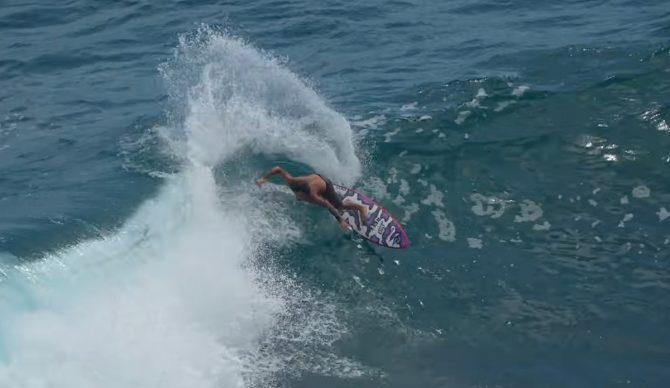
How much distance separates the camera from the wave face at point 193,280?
10.4 metres

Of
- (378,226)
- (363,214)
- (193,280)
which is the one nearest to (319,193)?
(363,214)

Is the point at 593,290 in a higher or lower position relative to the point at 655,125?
lower

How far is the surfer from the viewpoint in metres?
13.1

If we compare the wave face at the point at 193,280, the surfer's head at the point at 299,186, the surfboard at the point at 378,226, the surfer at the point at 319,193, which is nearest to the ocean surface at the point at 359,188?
the wave face at the point at 193,280

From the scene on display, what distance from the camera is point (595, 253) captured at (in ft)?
41.4

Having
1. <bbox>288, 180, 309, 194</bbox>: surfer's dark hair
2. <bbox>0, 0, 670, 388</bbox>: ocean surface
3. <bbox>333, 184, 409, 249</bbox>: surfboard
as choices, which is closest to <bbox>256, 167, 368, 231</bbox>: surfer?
<bbox>288, 180, 309, 194</bbox>: surfer's dark hair

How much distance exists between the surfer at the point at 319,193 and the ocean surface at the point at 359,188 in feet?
1.67

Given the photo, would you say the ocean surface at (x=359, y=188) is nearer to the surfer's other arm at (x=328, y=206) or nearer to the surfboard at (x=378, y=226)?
the surfboard at (x=378, y=226)

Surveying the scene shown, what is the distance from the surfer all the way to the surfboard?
101 millimetres

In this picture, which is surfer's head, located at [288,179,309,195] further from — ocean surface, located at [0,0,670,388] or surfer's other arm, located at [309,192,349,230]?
ocean surface, located at [0,0,670,388]

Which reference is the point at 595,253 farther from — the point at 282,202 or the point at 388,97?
the point at 388,97

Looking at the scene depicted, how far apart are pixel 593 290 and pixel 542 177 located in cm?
312

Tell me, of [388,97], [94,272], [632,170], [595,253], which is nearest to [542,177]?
[632,170]

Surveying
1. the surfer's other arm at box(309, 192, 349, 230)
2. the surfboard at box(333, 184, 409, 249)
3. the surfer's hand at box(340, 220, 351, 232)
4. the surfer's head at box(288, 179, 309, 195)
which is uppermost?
the surfer's head at box(288, 179, 309, 195)
